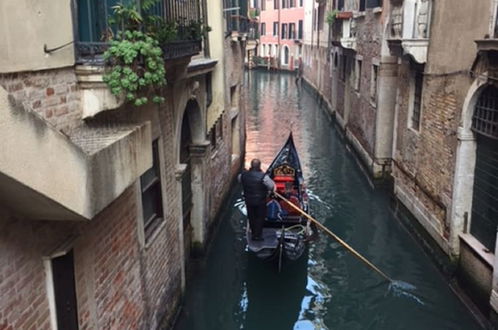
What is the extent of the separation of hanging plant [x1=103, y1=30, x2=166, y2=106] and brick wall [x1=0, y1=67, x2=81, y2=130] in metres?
0.22

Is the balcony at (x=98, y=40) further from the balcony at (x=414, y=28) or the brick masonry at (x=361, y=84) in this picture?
the brick masonry at (x=361, y=84)

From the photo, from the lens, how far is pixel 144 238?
466cm

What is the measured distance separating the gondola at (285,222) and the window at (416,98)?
7.12 ft

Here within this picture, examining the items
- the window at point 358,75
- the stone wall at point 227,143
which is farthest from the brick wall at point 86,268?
the window at point 358,75

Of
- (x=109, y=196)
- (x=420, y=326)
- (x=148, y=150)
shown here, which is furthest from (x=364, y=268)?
(x=109, y=196)

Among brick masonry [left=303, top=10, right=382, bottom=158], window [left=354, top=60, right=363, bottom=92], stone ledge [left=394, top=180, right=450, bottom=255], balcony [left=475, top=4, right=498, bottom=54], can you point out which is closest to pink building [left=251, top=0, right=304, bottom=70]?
brick masonry [left=303, top=10, right=382, bottom=158]

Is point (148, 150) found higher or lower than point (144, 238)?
higher

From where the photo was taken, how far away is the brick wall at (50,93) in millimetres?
2555

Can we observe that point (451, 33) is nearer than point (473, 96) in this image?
No

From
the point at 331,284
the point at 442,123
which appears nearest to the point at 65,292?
the point at 331,284

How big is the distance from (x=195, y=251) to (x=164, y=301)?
7.34 ft

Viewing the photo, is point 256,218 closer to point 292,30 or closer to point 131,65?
point 131,65

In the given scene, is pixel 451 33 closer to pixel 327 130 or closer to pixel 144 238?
pixel 144 238

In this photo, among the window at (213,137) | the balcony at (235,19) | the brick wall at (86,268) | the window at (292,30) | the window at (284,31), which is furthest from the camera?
the window at (284,31)
